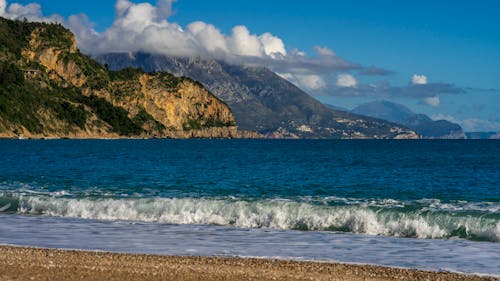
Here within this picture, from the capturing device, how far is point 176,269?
60.4 ft

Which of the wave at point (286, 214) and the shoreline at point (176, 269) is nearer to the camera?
the shoreline at point (176, 269)

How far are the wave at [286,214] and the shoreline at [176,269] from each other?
11.0 metres

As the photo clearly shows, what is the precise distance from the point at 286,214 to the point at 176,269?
15.8 meters

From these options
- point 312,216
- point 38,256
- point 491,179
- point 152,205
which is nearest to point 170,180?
point 152,205

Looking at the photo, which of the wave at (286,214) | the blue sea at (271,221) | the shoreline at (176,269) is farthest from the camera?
the wave at (286,214)

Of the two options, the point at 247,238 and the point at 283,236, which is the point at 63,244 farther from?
the point at 283,236

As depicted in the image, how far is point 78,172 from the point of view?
7006cm

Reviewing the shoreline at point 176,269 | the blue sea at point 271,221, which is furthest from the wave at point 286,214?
the shoreline at point 176,269

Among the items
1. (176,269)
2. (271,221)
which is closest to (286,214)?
(271,221)

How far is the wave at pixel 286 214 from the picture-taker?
99.5 ft

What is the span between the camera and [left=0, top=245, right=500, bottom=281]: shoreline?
57.2 ft

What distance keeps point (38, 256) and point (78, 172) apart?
51.0m

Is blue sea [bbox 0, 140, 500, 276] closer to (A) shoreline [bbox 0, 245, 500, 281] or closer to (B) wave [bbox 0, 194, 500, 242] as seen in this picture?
(B) wave [bbox 0, 194, 500, 242]

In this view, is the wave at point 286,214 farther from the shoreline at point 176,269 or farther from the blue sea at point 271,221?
the shoreline at point 176,269
